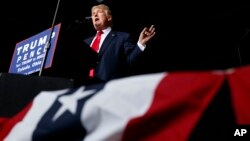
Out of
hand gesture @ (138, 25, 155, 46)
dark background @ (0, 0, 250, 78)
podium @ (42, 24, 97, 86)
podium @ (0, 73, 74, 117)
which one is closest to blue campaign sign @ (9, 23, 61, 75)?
podium @ (42, 24, 97, 86)

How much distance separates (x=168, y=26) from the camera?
439cm

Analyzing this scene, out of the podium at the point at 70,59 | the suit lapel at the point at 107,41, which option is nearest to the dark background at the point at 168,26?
the suit lapel at the point at 107,41

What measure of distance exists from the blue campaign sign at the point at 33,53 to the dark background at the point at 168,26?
158cm

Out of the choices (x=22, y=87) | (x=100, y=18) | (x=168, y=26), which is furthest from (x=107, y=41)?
(x=168, y=26)

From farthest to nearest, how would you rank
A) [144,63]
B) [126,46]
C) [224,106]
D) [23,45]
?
[144,63], [126,46], [23,45], [224,106]

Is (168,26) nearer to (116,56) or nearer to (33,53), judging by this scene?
(116,56)

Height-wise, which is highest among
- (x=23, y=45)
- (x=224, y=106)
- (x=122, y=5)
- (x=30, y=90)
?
(x=122, y=5)

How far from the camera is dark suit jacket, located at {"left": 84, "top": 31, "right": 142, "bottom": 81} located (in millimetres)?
2090

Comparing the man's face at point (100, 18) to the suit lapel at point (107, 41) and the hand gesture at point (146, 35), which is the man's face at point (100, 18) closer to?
the suit lapel at point (107, 41)

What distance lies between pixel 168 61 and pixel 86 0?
1292 millimetres

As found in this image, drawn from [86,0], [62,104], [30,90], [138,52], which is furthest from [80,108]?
[86,0]

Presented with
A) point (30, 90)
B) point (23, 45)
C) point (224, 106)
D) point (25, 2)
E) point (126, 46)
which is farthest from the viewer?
point (25, 2)

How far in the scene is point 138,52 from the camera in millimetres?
2133

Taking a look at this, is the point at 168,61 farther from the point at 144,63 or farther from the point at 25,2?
the point at 25,2
